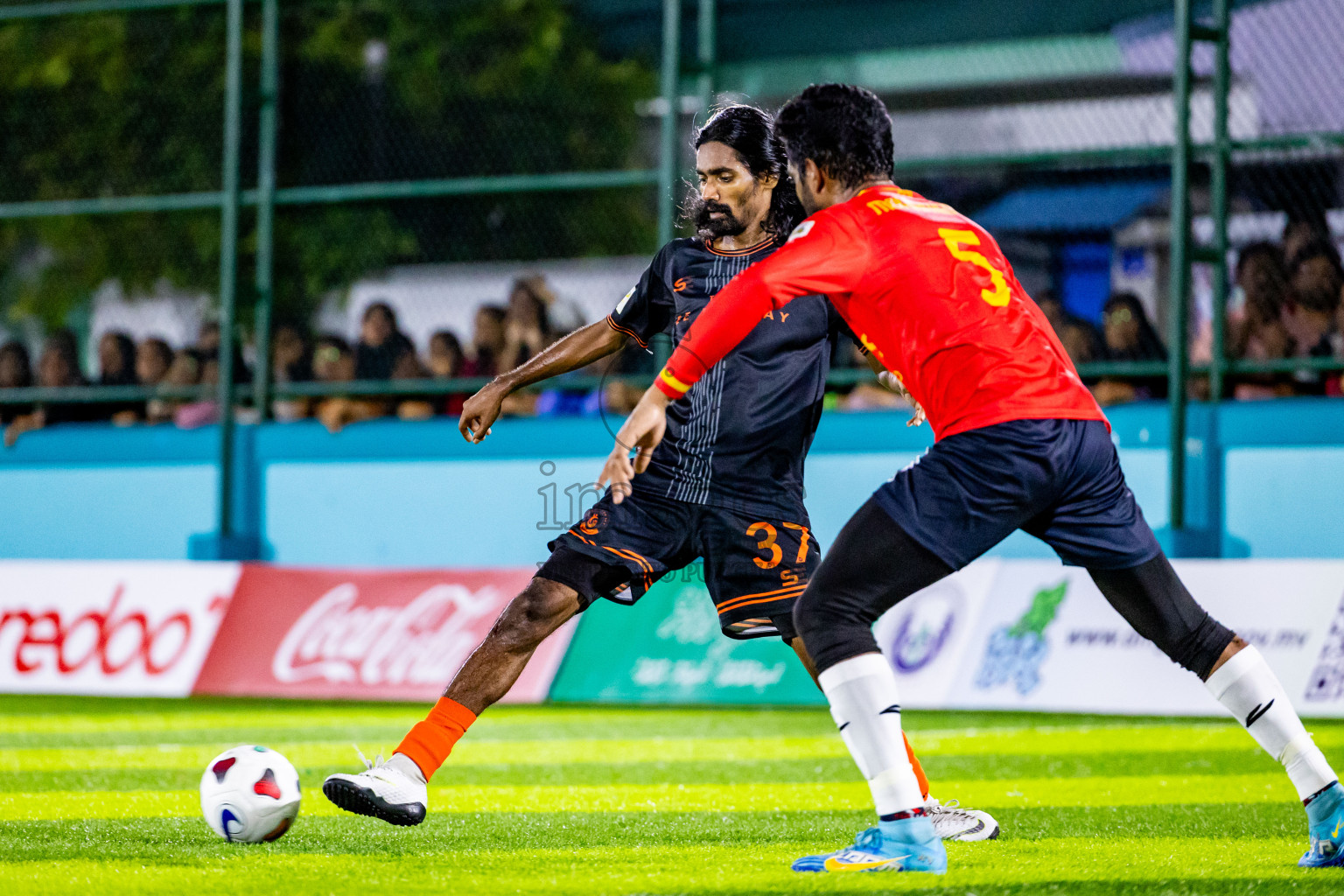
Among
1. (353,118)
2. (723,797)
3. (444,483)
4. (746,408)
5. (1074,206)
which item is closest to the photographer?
(746,408)

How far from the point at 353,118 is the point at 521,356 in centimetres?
372

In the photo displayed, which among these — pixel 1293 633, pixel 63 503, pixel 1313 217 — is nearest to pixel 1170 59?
pixel 1313 217

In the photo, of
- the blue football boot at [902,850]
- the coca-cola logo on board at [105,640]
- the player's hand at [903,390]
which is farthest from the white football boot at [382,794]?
the coca-cola logo on board at [105,640]

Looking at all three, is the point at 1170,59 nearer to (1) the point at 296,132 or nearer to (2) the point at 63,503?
(1) the point at 296,132

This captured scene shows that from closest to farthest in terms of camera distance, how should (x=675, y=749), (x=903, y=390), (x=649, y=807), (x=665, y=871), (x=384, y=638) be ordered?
(x=665, y=871), (x=903, y=390), (x=649, y=807), (x=675, y=749), (x=384, y=638)

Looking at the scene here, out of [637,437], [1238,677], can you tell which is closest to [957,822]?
[1238,677]

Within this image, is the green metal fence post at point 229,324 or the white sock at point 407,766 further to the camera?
the green metal fence post at point 229,324

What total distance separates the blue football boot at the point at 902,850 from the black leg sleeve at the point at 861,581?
0.42 meters

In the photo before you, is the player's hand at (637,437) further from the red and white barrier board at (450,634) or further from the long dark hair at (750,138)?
the red and white barrier board at (450,634)

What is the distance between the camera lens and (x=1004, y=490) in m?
4.51

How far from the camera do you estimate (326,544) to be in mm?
13531

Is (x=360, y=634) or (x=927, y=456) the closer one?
(x=927, y=456)

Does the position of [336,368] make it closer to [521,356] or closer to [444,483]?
[444,483]

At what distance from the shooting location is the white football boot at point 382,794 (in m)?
5.10
